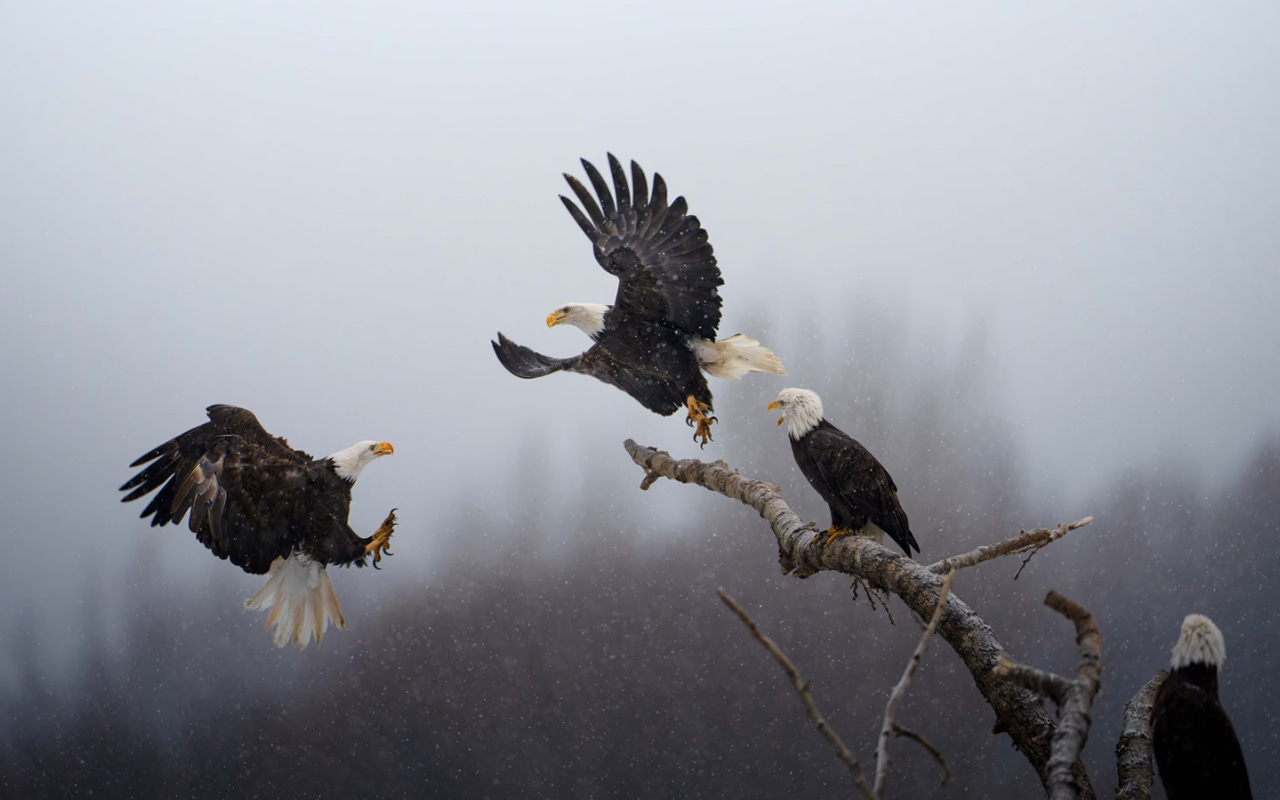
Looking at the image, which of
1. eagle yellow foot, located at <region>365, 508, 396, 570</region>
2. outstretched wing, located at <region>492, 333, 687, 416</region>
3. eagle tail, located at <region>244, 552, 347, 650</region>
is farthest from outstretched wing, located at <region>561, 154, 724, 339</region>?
eagle tail, located at <region>244, 552, 347, 650</region>

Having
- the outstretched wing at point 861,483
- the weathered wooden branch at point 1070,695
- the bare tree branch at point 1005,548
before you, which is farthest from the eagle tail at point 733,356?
the weathered wooden branch at point 1070,695

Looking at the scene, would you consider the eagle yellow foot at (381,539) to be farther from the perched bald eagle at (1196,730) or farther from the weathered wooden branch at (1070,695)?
the perched bald eagle at (1196,730)

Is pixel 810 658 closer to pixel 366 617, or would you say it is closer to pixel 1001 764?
pixel 1001 764

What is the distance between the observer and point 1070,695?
120 cm

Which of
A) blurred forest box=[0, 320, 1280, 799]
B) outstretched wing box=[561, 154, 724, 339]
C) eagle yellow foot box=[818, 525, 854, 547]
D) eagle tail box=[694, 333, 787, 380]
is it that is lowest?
blurred forest box=[0, 320, 1280, 799]

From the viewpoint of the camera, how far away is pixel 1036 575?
5.04 metres

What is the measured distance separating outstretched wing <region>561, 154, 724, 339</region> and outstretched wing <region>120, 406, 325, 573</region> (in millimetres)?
1296

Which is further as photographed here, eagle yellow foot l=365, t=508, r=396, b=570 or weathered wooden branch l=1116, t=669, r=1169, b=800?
eagle yellow foot l=365, t=508, r=396, b=570

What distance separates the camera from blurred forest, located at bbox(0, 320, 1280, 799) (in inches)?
196

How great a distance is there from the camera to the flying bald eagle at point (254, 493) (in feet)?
8.61

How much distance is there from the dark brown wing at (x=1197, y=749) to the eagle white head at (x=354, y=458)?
227 cm

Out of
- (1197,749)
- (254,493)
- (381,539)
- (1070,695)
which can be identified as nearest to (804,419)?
(1197,749)

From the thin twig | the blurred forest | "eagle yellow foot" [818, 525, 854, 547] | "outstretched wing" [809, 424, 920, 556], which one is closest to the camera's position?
the thin twig

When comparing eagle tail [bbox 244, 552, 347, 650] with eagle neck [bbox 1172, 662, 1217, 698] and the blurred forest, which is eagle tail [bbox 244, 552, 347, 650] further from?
eagle neck [bbox 1172, 662, 1217, 698]
